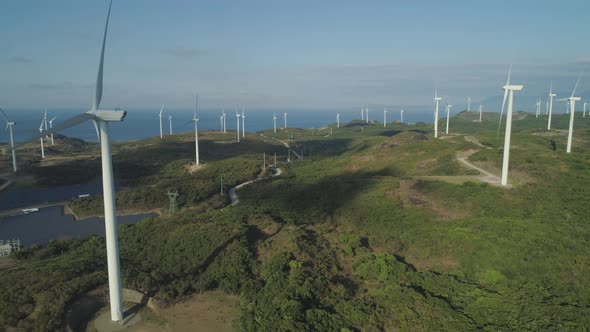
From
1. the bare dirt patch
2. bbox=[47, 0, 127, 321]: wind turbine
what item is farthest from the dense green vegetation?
Answer: bbox=[47, 0, 127, 321]: wind turbine

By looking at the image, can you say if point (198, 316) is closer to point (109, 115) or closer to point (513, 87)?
point (109, 115)

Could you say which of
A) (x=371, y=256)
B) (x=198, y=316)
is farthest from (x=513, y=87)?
(x=198, y=316)

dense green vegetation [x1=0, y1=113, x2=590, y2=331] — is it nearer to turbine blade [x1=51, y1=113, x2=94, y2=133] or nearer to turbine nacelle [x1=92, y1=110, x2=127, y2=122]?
turbine blade [x1=51, y1=113, x2=94, y2=133]

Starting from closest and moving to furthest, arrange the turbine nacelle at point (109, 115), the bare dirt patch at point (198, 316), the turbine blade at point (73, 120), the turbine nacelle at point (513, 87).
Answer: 1. the turbine blade at point (73, 120)
2. the turbine nacelle at point (109, 115)
3. the bare dirt patch at point (198, 316)
4. the turbine nacelle at point (513, 87)

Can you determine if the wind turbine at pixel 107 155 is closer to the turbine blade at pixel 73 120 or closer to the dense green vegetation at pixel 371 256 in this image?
the turbine blade at pixel 73 120

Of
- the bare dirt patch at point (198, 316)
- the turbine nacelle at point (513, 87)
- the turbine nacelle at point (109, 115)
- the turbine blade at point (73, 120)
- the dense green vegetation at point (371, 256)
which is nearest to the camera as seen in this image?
the turbine blade at point (73, 120)

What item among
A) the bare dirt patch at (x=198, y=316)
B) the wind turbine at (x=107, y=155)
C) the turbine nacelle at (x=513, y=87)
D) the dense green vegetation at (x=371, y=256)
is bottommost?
the bare dirt patch at (x=198, y=316)

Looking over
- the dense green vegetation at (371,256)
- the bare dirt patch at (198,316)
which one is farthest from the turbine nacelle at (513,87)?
the bare dirt patch at (198,316)

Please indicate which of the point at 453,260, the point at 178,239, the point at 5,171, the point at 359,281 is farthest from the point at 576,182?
the point at 5,171

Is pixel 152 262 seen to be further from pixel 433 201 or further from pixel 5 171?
pixel 5 171
